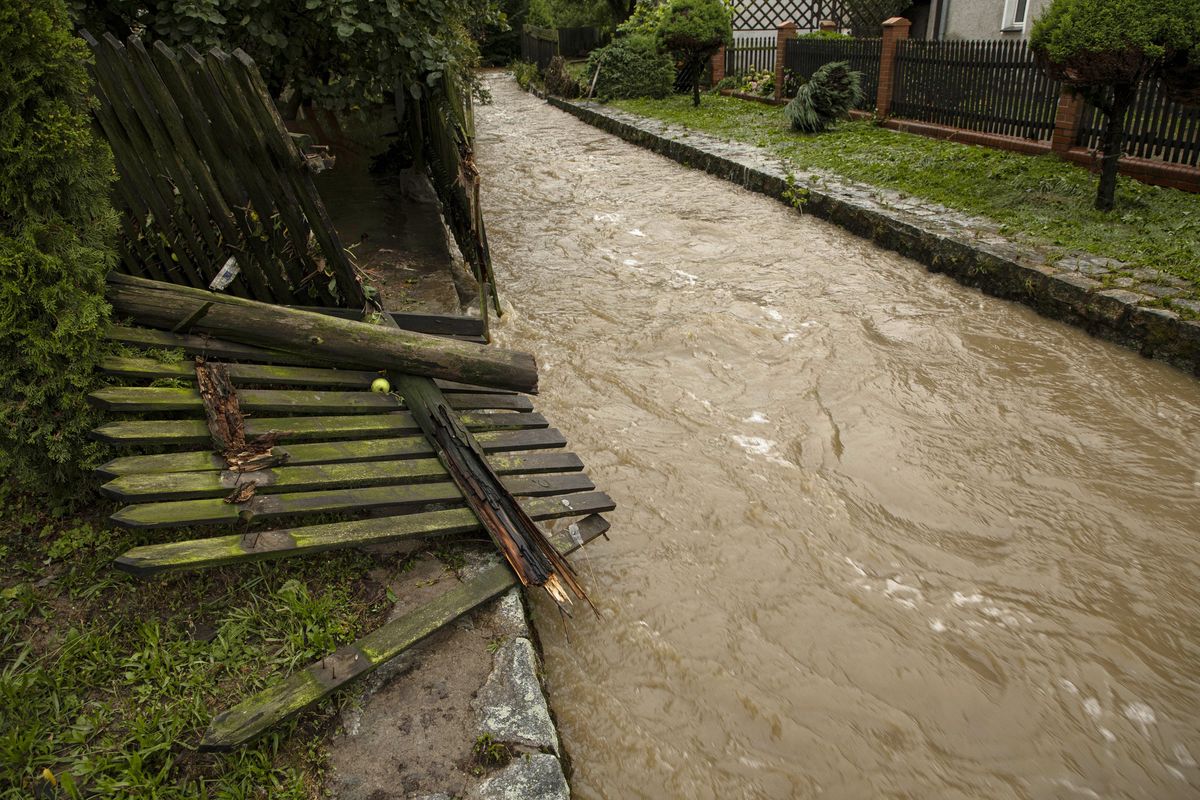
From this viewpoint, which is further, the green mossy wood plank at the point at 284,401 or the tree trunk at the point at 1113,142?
the tree trunk at the point at 1113,142

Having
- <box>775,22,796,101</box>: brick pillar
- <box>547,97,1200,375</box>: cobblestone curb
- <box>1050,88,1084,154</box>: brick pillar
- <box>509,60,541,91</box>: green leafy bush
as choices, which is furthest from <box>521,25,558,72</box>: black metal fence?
<box>1050,88,1084,154</box>: brick pillar

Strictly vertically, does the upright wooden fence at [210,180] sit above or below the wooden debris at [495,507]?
above

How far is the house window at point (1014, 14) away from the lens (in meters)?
13.7

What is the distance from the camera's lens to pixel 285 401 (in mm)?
2988

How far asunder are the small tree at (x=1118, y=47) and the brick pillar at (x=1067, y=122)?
6.57ft

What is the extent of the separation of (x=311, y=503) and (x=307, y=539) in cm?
15

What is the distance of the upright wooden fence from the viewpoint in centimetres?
311

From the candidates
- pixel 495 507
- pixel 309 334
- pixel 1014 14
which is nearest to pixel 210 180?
pixel 309 334

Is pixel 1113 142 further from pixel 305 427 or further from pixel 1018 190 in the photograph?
pixel 305 427

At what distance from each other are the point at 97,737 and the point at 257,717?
44 cm

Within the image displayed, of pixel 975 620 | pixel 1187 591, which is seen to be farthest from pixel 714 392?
pixel 1187 591

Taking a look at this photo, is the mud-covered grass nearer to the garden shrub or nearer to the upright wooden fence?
the upright wooden fence

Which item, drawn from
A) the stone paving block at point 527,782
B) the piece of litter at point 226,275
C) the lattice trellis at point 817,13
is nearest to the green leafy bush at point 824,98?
the lattice trellis at point 817,13

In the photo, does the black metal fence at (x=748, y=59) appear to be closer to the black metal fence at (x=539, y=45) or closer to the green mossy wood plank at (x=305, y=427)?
the black metal fence at (x=539, y=45)
